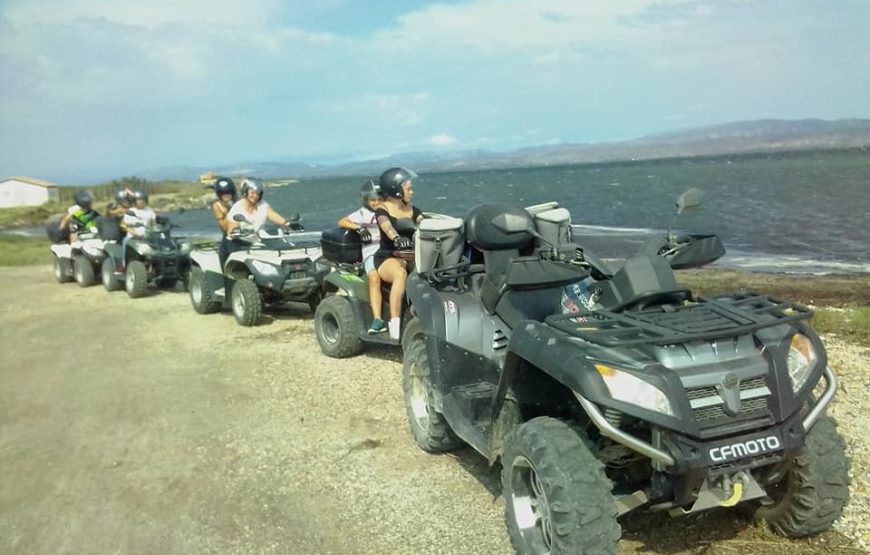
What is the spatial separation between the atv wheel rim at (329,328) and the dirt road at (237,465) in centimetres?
31

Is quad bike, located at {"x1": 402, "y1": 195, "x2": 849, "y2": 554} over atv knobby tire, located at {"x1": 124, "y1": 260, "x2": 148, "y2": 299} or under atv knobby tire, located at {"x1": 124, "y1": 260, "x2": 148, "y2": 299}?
over

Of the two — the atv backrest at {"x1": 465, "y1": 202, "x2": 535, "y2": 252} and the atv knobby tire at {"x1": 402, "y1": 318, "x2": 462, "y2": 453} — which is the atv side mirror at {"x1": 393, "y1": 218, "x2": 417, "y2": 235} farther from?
the atv backrest at {"x1": 465, "y1": 202, "x2": 535, "y2": 252}

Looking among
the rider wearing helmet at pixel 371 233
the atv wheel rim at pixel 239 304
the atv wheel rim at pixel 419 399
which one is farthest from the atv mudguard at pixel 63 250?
the atv wheel rim at pixel 419 399

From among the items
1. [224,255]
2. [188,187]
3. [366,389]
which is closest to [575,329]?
[366,389]

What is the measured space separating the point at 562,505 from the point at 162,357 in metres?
6.93

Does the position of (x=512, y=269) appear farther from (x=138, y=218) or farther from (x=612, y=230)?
(x=612, y=230)

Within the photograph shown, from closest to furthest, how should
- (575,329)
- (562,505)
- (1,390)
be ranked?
(562,505) < (575,329) < (1,390)

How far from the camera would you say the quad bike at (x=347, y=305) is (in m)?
8.34

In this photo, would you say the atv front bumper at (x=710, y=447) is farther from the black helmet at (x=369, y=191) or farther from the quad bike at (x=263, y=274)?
the quad bike at (x=263, y=274)

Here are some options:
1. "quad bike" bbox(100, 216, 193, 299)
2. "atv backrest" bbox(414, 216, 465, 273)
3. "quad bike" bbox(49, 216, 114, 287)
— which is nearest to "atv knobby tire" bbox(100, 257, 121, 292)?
"quad bike" bbox(100, 216, 193, 299)

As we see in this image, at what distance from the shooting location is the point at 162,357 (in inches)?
368

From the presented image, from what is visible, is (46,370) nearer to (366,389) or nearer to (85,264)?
(366,389)

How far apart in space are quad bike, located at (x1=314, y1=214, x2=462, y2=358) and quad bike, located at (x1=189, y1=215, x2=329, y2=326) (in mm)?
1218

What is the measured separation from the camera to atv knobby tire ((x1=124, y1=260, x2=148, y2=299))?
13742mm
